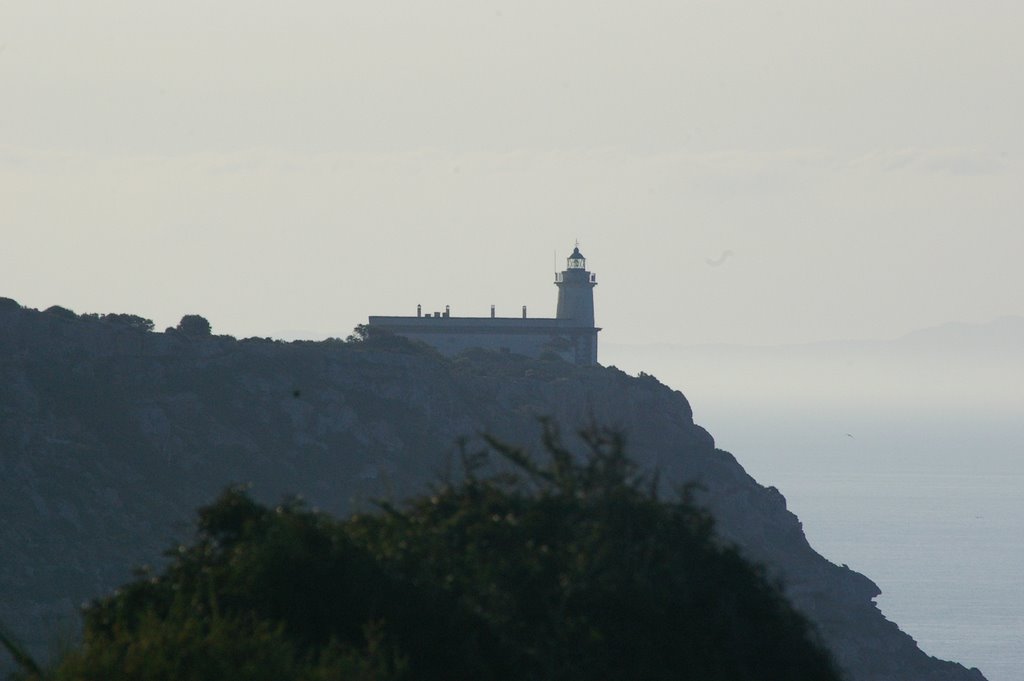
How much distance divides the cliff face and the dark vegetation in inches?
2001

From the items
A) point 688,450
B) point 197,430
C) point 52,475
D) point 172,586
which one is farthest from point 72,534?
point 172,586

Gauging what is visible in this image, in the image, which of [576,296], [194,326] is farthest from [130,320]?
[576,296]

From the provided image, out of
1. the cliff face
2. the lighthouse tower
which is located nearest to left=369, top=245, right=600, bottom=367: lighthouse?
the lighthouse tower

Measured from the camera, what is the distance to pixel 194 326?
102812mm

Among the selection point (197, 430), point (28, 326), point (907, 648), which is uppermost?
point (28, 326)

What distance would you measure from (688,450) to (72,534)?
4098 centimetres

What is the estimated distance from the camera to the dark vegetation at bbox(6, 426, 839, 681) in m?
15.7

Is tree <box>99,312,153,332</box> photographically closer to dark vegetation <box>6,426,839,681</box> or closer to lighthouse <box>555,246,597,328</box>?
lighthouse <box>555,246,597,328</box>

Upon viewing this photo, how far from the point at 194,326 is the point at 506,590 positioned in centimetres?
8903

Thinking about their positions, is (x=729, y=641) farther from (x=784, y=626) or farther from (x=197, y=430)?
(x=197, y=430)

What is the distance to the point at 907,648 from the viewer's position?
282ft

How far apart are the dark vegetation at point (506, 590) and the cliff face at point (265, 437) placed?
167 feet

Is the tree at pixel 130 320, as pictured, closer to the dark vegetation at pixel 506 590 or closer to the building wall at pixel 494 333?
the building wall at pixel 494 333

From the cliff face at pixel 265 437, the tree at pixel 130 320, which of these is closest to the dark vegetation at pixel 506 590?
the cliff face at pixel 265 437
